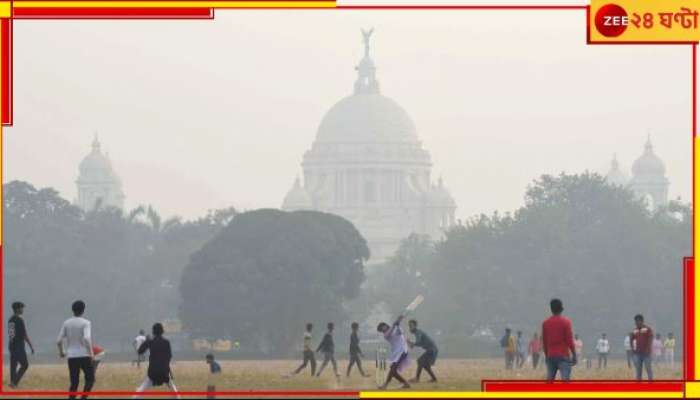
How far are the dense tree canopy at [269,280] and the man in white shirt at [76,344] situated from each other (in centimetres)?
8665

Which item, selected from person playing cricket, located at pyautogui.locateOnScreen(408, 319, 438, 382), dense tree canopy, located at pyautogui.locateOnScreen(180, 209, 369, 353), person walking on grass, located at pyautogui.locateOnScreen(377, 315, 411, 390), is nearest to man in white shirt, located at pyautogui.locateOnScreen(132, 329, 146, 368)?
person walking on grass, located at pyautogui.locateOnScreen(377, 315, 411, 390)

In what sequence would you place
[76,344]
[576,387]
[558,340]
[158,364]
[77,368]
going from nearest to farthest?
[576,387] < [76,344] < [77,368] < [158,364] < [558,340]

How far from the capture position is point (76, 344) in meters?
27.3

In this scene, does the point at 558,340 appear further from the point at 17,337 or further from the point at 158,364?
the point at 17,337

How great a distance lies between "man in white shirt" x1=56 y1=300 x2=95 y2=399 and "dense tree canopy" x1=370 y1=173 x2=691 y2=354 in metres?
91.3

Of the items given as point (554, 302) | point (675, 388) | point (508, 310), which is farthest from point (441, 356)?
point (675, 388)

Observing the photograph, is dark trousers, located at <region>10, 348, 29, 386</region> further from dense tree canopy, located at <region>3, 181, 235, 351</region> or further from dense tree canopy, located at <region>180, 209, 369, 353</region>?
dense tree canopy, located at <region>3, 181, 235, 351</region>

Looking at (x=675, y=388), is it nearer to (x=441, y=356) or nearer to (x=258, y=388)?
(x=258, y=388)

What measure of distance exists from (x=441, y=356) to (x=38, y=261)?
33.0 meters

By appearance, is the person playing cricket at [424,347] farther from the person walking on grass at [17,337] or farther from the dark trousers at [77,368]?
the dark trousers at [77,368]

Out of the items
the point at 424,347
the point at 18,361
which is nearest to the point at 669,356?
the point at 424,347

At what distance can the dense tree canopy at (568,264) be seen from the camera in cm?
12138

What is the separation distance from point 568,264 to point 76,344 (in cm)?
10165

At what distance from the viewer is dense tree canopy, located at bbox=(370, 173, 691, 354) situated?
121 metres
